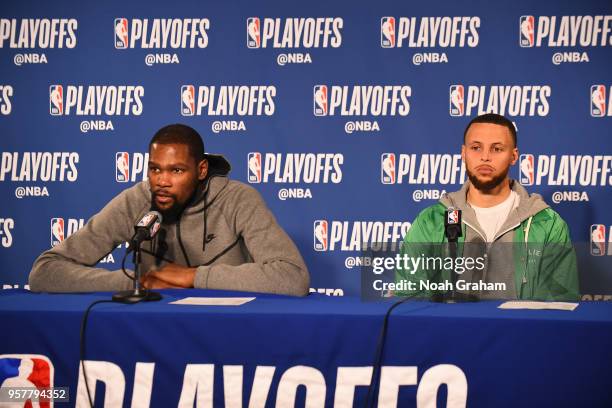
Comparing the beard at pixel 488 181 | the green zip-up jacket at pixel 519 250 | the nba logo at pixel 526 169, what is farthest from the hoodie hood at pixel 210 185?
the nba logo at pixel 526 169

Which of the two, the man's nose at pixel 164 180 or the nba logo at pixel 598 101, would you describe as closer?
the man's nose at pixel 164 180

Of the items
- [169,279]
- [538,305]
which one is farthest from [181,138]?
[538,305]

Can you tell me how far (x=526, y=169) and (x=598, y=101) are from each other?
1.75 feet

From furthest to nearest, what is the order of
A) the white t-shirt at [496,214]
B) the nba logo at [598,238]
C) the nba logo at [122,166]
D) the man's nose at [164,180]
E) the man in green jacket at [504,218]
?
the nba logo at [122,166] < the nba logo at [598,238] < the white t-shirt at [496,214] < the man's nose at [164,180] < the man in green jacket at [504,218]

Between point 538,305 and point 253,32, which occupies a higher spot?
point 253,32

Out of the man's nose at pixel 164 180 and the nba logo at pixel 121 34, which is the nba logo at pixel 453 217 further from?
the nba logo at pixel 121 34

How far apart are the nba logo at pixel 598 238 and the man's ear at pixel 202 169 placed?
2.21 m

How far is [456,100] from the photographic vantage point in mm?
4301

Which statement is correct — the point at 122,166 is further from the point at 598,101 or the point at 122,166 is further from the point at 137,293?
the point at 598,101

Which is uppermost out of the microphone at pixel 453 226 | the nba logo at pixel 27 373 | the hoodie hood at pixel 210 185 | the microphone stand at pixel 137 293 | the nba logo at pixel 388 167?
the nba logo at pixel 388 167

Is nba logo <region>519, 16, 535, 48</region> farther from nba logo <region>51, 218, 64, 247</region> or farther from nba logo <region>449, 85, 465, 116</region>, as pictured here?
nba logo <region>51, 218, 64, 247</region>

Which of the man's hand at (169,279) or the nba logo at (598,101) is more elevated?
the nba logo at (598,101)

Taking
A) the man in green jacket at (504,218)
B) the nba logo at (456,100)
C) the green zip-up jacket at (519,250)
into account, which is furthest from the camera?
the nba logo at (456,100)

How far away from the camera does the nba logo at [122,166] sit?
4535mm
